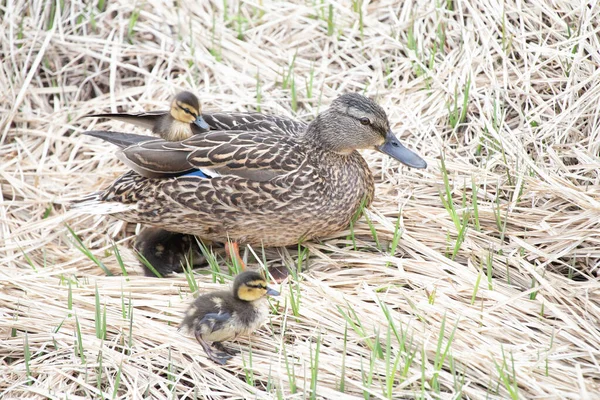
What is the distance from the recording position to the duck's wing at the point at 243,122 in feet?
14.0

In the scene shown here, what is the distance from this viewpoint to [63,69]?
5.07m

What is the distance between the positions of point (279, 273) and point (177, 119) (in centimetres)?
87

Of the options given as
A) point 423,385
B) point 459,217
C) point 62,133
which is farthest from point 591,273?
point 62,133

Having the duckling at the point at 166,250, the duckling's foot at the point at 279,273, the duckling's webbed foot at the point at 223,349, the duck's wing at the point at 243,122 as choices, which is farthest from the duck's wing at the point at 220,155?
the duckling's webbed foot at the point at 223,349

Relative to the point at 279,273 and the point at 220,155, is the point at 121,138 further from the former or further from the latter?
the point at 279,273

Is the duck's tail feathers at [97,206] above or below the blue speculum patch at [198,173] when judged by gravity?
below

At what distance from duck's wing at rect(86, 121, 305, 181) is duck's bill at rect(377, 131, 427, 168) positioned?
15.4 inches

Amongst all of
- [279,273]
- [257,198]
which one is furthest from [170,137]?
[279,273]

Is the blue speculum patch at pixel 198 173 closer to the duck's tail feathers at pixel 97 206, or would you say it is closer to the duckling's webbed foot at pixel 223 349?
the duck's tail feathers at pixel 97 206

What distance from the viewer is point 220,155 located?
396 cm

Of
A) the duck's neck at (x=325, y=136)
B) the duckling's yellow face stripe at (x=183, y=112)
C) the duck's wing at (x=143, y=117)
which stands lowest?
the duck's wing at (x=143, y=117)

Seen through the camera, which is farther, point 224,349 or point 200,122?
point 200,122

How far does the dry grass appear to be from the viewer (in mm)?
3221

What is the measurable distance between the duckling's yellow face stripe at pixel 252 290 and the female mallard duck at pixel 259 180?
2.15 ft
